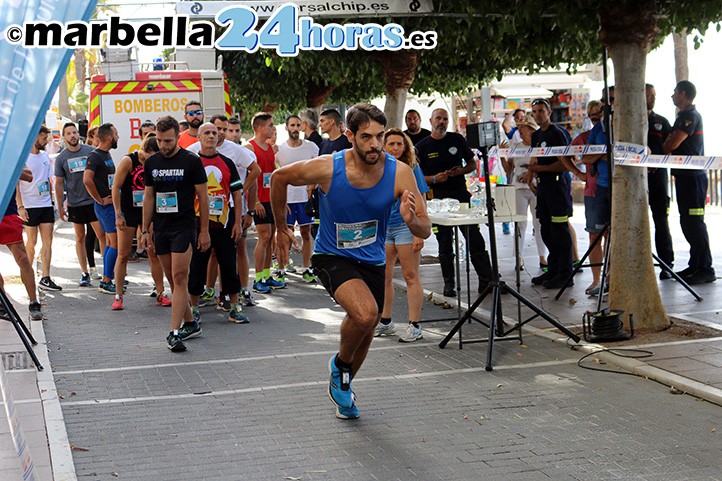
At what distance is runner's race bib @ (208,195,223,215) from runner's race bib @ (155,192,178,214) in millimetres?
1016

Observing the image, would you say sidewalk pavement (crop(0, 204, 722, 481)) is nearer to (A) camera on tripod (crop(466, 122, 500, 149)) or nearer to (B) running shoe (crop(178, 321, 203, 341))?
(B) running shoe (crop(178, 321, 203, 341))

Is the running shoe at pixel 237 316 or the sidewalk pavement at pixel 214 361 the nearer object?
the sidewalk pavement at pixel 214 361

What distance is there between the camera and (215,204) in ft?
34.6

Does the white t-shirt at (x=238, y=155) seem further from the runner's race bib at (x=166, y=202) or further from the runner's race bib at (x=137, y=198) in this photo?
the runner's race bib at (x=166, y=202)

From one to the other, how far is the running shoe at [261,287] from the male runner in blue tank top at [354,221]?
627cm

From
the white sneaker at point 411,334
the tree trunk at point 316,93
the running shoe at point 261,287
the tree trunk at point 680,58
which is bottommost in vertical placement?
the white sneaker at point 411,334

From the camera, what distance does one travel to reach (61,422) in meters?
6.84

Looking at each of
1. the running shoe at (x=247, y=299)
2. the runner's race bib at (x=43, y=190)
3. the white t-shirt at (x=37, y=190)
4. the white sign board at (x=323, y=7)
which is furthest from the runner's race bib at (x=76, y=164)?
the running shoe at (x=247, y=299)

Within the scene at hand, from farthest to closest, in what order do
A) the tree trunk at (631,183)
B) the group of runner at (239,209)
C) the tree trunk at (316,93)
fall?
the tree trunk at (316,93) < the tree trunk at (631,183) < the group of runner at (239,209)

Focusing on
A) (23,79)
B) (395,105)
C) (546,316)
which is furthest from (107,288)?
(23,79)

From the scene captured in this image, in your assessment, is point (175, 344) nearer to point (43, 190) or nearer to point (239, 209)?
point (239, 209)

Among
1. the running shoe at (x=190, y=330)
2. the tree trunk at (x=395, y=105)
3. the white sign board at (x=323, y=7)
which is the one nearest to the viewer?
the running shoe at (x=190, y=330)

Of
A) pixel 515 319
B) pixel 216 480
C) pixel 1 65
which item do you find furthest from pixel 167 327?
pixel 1 65

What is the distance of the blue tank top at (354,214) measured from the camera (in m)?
6.71
